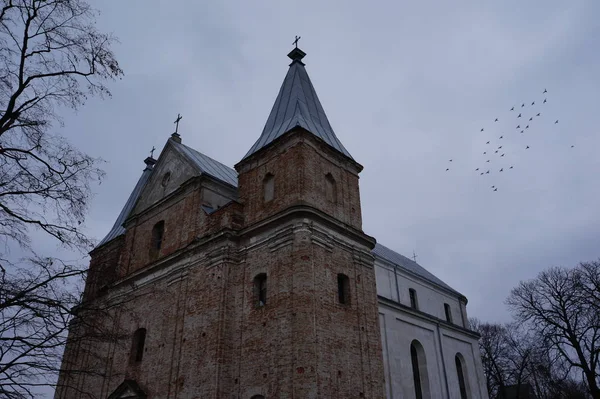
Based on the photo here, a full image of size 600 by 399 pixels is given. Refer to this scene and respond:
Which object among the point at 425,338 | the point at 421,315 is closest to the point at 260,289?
the point at 421,315

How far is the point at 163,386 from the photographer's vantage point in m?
17.1

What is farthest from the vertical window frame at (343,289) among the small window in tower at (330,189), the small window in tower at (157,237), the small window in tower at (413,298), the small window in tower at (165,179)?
the small window in tower at (413,298)

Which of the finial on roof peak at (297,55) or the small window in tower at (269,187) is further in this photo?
the finial on roof peak at (297,55)

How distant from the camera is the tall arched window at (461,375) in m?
27.1

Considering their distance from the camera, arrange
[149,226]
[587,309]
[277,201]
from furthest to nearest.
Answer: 1. [587,309]
2. [149,226]
3. [277,201]

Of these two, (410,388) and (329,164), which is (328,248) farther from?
(410,388)

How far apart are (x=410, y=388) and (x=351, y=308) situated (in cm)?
857

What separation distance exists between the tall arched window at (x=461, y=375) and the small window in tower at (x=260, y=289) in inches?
632

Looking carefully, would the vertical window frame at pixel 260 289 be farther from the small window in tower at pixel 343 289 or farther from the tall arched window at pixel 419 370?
the tall arched window at pixel 419 370

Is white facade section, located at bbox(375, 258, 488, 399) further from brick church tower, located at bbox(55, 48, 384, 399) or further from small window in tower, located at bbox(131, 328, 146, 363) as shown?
small window in tower, located at bbox(131, 328, 146, 363)

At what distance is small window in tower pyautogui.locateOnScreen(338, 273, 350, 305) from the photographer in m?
16.4

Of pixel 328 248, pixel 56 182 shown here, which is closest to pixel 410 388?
pixel 328 248

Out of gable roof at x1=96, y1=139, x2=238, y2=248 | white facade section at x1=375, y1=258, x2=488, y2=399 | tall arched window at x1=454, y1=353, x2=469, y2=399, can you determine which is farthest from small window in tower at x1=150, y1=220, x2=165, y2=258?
tall arched window at x1=454, y1=353, x2=469, y2=399

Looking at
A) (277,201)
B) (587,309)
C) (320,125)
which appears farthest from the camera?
(587,309)
